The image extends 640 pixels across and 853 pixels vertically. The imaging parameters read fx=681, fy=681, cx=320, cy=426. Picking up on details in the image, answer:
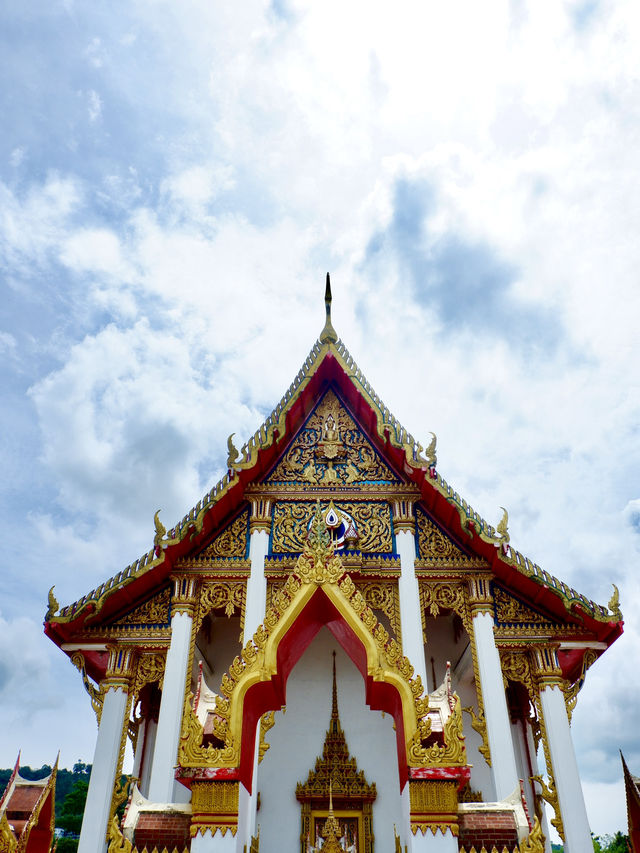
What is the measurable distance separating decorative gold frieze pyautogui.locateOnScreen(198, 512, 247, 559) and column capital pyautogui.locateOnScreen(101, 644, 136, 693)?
1629mm

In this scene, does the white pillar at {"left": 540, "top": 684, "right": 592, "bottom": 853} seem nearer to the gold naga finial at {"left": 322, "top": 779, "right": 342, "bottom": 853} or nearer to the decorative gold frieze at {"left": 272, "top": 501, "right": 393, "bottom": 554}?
the decorative gold frieze at {"left": 272, "top": 501, "right": 393, "bottom": 554}

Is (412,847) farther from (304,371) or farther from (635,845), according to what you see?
(304,371)

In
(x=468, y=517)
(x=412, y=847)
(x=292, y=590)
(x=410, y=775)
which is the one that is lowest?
(x=412, y=847)

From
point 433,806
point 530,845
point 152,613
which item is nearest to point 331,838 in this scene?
point 433,806

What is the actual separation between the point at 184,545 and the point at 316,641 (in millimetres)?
2921

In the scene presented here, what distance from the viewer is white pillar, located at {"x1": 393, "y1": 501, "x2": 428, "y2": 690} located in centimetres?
896

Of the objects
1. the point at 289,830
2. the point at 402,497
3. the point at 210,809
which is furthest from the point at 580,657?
the point at 210,809

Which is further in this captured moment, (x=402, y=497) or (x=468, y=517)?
(x=402, y=497)

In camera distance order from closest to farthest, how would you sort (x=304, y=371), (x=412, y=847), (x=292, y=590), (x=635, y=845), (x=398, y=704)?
(x=412, y=847) < (x=398, y=704) < (x=292, y=590) < (x=635, y=845) < (x=304, y=371)

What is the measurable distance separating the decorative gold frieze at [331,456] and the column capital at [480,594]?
190 cm

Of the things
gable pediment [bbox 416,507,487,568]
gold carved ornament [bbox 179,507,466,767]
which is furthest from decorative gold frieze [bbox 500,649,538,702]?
gold carved ornament [bbox 179,507,466,767]

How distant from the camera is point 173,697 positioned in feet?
28.4

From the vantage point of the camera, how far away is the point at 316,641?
1102 cm

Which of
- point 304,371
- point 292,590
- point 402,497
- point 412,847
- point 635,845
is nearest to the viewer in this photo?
point 412,847
